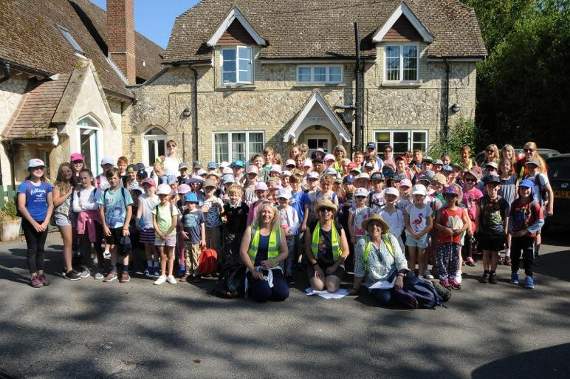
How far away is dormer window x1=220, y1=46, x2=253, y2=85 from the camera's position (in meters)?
18.2

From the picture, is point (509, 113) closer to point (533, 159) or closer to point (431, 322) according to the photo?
point (533, 159)

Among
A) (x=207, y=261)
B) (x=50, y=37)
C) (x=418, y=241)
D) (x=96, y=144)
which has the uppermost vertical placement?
(x=50, y=37)

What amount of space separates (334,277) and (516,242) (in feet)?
9.15

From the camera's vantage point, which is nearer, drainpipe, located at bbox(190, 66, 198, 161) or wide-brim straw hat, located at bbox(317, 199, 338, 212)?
wide-brim straw hat, located at bbox(317, 199, 338, 212)

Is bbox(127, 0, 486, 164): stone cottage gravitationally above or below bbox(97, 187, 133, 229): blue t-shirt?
above

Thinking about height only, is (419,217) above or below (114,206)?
below

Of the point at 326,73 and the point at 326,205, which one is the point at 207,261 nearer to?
the point at 326,205

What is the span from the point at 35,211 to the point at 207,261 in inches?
102

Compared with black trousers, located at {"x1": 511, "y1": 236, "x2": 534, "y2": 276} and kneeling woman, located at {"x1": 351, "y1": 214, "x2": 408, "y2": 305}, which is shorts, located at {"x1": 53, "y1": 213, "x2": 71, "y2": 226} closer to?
kneeling woman, located at {"x1": 351, "y1": 214, "x2": 408, "y2": 305}

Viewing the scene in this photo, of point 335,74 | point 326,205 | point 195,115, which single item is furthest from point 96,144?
point 326,205

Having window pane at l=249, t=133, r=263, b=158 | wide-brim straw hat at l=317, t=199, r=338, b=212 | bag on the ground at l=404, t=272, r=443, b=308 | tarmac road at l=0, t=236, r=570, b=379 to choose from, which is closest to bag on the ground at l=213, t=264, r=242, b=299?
tarmac road at l=0, t=236, r=570, b=379

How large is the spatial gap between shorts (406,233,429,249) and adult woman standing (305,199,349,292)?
1.09m

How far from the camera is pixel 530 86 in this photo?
22547mm

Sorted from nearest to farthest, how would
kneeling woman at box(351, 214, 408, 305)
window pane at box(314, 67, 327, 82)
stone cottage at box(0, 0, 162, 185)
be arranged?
kneeling woman at box(351, 214, 408, 305) < stone cottage at box(0, 0, 162, 185) < window pane at box(314, 67, 327, 82)
